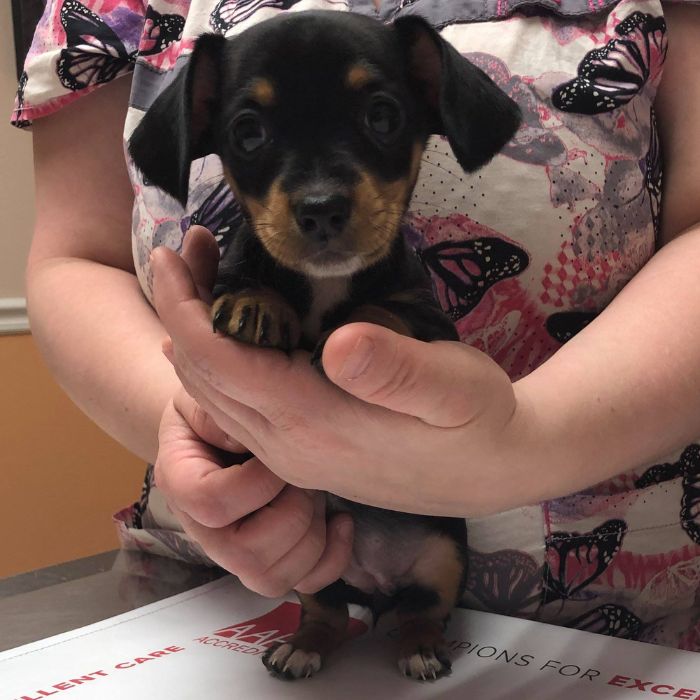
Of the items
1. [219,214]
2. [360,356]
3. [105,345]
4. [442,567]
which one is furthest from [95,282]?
[360,356]

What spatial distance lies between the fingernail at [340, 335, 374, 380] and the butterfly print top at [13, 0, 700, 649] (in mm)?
448

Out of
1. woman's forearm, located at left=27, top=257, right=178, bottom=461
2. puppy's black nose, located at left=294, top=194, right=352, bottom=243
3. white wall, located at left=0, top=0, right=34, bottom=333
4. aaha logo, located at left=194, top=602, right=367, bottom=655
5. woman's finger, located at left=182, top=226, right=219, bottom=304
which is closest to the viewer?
puppy's black nose, located at left=294, top=194, right=352, bottom=243

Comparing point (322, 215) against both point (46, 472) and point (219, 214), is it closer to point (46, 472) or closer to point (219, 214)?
point (219, 214)

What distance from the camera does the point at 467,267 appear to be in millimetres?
1012

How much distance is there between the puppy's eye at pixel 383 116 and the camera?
803 millimetres

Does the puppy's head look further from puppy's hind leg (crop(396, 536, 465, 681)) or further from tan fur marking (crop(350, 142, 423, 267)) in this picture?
puppy's hind leg (crop(396, 536, 465, 681))

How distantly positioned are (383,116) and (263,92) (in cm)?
12

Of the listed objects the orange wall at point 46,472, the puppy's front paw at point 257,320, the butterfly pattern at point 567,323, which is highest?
the puppy's front paw at point 257,320

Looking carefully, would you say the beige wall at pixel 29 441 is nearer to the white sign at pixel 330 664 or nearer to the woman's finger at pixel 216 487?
the white sign at pixel 330 664

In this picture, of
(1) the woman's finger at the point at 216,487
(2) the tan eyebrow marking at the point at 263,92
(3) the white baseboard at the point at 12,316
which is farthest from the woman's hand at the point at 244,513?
(3) the white baseboard at the point at 12,316

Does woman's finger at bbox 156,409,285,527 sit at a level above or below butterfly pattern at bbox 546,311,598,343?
below

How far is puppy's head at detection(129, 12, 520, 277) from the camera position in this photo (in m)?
0.75

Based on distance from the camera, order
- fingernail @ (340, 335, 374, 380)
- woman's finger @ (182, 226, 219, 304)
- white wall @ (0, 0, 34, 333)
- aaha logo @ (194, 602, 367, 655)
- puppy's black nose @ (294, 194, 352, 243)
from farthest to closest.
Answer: white wall @ (0, 0, 34, 333), aaha logo @ (194, 602, 367, 655), woman's finger @ (182, 226, 219, 304), puppy's black nose @ (294, 194, 352, 243), fingernail @ (340, 335, 374, 380)

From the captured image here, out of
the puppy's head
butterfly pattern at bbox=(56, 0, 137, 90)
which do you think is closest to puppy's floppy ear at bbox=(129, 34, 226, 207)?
the puppy's head
